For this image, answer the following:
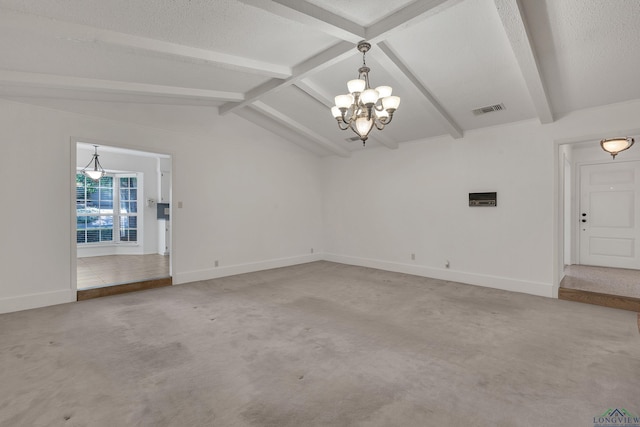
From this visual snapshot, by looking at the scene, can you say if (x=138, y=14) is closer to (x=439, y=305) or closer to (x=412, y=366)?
Answer: (x=412, y=366)

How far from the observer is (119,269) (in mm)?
6070

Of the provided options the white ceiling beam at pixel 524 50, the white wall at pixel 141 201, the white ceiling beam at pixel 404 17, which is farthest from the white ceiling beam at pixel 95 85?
the white wall at pixel 141 201

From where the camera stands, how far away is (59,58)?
10.4 ft

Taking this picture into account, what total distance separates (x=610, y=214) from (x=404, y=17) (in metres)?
6.16

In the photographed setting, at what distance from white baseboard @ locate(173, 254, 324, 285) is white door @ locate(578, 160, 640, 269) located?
5785 millimetres

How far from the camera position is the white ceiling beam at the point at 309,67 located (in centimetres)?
343

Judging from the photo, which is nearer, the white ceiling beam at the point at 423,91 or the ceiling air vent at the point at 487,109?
the white ceiling beam at the point at 423,91

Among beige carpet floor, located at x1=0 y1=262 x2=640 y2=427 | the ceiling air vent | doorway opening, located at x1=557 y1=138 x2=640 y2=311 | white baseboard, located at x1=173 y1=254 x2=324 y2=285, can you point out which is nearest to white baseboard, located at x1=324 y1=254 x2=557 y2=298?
beige carpet floor, located at x1=0 y1=262 x2=640 y2=427

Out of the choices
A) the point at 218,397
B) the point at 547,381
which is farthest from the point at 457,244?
the point at 218,397

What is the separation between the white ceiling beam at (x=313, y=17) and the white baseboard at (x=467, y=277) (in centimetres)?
A: 421

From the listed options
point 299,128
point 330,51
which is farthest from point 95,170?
point 330,51

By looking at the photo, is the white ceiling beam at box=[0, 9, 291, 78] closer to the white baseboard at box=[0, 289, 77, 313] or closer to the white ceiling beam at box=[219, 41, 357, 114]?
the white ceiling beam at box=[219, 41, 357, 114]

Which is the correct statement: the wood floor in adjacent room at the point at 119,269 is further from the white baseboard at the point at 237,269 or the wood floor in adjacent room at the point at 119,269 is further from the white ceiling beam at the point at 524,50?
the white ceiling beam at the point at 524,50

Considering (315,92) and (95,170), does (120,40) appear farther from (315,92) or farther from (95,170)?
(95,170)
